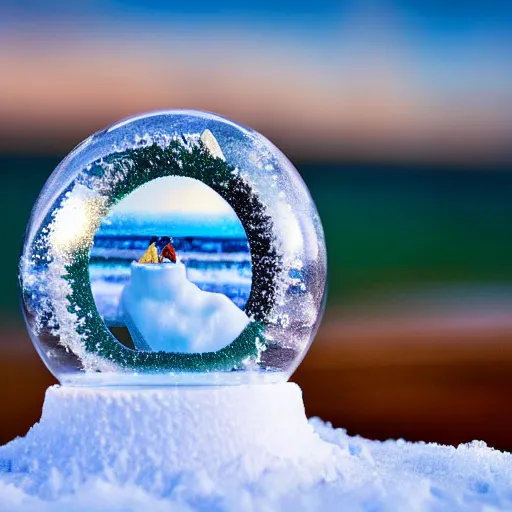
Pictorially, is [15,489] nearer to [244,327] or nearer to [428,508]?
[244,327]

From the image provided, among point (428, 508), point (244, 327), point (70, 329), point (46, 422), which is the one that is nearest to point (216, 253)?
point (244, 327)

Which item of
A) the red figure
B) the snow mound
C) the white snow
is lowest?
the white snow

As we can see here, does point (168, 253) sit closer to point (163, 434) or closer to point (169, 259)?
point (169, 259)

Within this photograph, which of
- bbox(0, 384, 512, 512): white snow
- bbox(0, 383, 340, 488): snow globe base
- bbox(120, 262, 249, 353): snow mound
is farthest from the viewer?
bbox(120, 262, 249, 353): snow mound

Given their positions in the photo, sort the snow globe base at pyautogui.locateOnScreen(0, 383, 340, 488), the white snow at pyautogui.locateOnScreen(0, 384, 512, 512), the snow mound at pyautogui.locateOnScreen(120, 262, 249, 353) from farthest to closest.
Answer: the snow mound at pyautogui.locateOnScreen(120, 262, 249, 353), the snow globe base at pyautogui.locateOnScreen(0, 383, 340, 488), the white snow at pyautogui.locateOnScreen(0, 384, 512, 512)

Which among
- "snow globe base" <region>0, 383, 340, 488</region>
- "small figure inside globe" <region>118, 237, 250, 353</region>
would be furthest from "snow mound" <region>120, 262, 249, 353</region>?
"snow globe base" <region>0, 383, 340, 488</region>

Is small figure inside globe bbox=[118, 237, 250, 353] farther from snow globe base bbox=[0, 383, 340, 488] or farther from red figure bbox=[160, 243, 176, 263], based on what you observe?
snow globe base bbox=[0, 383, 340, 488]

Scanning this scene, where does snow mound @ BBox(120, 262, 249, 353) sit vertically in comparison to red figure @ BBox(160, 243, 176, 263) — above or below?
below

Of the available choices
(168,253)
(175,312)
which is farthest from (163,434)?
(168,253)
